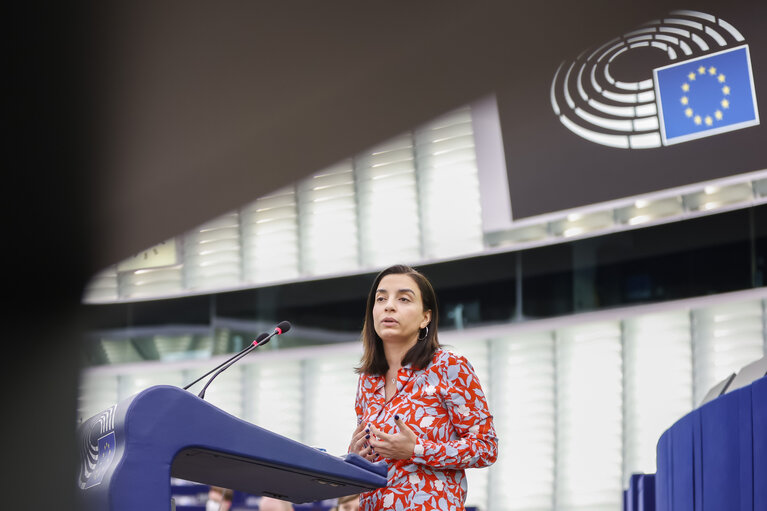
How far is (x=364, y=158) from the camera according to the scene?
11.2 metres

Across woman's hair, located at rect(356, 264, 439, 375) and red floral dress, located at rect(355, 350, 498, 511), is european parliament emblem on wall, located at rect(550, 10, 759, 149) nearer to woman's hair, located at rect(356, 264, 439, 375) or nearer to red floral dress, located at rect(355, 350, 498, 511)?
woman's hair, located at rect(356, 264, 439, 375)

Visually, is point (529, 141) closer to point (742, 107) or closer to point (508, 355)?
point (742, 107)

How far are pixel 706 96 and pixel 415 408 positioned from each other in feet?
21.6

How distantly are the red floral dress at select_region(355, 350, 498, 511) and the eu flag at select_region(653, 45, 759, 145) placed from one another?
6161mm

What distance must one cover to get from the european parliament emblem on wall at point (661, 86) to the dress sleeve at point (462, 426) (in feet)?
20.2

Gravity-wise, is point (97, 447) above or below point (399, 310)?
below

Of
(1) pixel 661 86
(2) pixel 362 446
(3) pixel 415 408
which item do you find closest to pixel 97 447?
(2) pixel 362 446

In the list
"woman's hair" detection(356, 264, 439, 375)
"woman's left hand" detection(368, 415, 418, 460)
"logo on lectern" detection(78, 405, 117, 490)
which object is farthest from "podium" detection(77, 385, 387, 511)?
"woman's hair" detection(356, 264, 439, 375)

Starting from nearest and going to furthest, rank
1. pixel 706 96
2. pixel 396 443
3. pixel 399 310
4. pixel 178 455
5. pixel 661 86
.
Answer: pixel 178 455 → pixel 396 443 → pixel 399 310 → pixel 706 96 → pixel 661 86

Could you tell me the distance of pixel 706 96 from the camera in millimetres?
7695

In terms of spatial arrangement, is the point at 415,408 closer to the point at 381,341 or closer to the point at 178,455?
the point at 381,341

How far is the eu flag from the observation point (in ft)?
24.2


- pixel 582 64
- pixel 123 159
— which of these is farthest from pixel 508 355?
pixel 123 159

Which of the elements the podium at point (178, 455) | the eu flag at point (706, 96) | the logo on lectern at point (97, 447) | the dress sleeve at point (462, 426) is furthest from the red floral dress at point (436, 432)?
the eu flag at point (706, 96)
